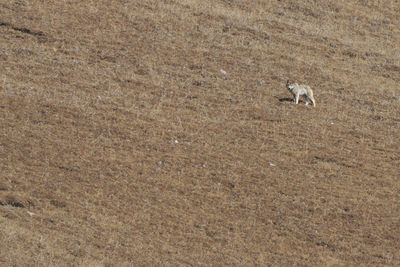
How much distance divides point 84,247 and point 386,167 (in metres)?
14.3

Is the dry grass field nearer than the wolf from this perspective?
Yes

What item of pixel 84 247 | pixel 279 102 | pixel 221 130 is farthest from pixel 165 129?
pixel 84 247

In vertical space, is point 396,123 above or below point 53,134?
above

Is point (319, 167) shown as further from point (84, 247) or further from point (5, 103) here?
point (5, 103)

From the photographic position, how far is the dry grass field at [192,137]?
19391mm

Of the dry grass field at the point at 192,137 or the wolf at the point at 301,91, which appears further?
the wolf at the point at 301,91

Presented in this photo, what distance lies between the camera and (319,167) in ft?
81.2

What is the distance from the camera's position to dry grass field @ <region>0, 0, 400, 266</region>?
1939 cm

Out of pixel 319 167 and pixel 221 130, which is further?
pixel 221 130

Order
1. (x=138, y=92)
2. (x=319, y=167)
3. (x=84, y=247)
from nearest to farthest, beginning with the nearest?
(x=84, y=247) < (x=319, y=167) < (x=138, y=92)

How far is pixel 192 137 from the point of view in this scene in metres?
25.6

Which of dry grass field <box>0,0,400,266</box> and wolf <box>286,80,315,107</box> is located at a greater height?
wolf <box>286,80,315,107</box>

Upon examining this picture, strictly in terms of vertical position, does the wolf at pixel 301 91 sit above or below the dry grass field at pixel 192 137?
above

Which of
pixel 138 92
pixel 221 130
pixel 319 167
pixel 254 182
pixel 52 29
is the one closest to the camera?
pixel 254 182
